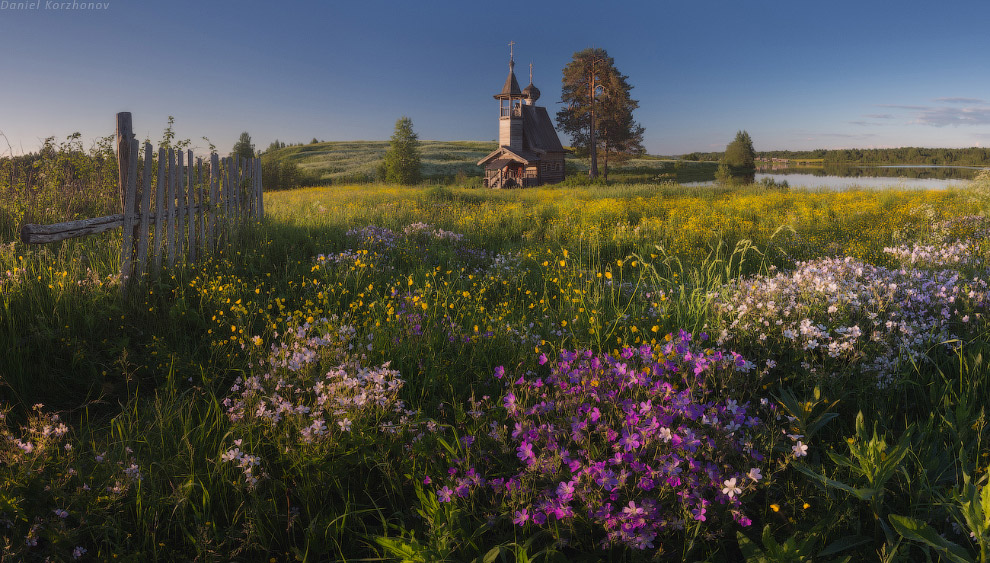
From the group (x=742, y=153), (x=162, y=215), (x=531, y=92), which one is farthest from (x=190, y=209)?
(x=742, y=153)

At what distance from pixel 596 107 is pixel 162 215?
136 feet

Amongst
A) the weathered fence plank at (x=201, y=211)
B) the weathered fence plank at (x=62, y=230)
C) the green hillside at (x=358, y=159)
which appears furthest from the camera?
the green hillside at (x=358, y=159)

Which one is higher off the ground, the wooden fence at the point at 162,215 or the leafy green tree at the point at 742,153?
the leafy green tree at the point at 742,153

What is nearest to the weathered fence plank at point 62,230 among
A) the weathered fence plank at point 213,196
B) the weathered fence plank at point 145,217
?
the weathered fence plank at point 145,217

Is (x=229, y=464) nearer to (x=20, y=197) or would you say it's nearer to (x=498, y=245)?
(x=498, y=245)

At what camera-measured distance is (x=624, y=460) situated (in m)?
2.11

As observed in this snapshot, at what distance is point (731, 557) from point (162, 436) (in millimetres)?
3027

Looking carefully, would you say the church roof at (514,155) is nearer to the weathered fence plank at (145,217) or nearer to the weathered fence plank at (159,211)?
the weathered fence plank at (159,211)

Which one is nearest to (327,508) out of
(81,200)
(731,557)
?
(731,557)

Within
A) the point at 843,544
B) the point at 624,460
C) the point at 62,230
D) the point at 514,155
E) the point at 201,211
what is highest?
the point at 514,155

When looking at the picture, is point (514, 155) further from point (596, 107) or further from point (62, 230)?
point (62, 230)

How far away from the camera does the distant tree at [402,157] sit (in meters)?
41.2

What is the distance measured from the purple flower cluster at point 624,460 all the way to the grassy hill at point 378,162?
4235cm

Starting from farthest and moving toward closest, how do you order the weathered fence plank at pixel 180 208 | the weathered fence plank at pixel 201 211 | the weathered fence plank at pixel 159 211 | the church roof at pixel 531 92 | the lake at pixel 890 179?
the church roof at pixel 531 92 → the lake at pixel 890 179 → the weathered fence plank at pixel 201 211 → the weathered fence plank at pixel 180 208 → the weathered fence plank at pixel 159 211
